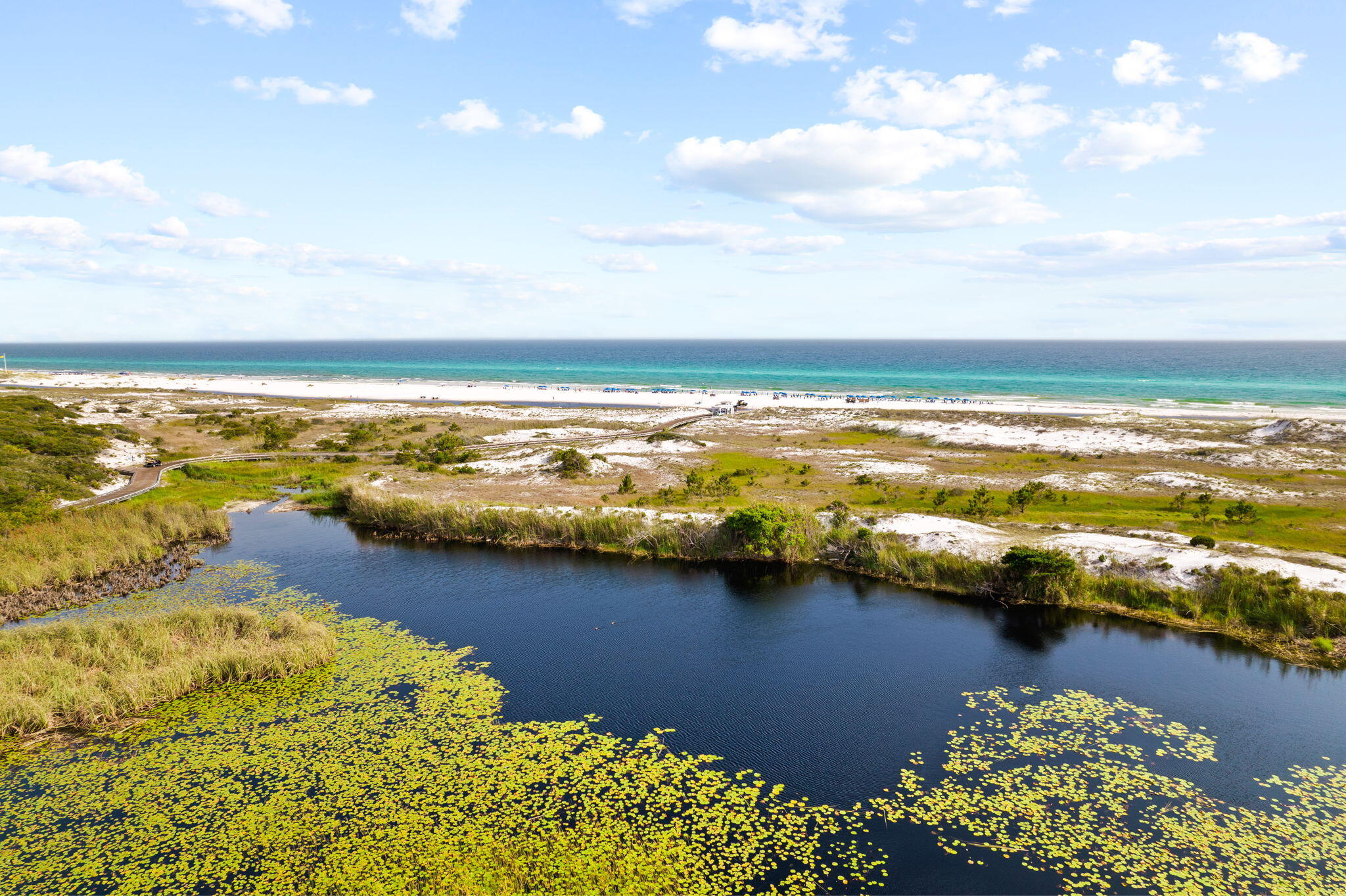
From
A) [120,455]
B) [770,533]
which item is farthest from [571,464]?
[120,455]

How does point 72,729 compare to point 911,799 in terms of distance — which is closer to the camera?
point 911,799

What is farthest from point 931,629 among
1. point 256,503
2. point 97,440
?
point 97,440

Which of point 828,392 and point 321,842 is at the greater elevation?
point 828,392

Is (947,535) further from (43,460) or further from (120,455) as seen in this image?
(120,455)

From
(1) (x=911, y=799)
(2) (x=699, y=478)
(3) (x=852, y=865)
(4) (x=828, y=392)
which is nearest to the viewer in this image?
(3) (x=852, y=865)

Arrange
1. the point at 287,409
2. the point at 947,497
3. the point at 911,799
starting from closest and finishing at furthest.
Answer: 1. the point at 911,799
2. the point at 947,497
3. the point at 287,409

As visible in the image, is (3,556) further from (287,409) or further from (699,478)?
(287,409)
